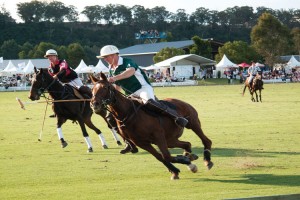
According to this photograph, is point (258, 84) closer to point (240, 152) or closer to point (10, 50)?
point (240, 152)

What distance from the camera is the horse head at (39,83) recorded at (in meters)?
18.5

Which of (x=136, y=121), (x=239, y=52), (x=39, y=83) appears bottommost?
(x=239, y=52)

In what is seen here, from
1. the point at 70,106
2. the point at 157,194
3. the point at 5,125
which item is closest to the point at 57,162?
the point at 70,106

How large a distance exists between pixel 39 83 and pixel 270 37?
3675 inches

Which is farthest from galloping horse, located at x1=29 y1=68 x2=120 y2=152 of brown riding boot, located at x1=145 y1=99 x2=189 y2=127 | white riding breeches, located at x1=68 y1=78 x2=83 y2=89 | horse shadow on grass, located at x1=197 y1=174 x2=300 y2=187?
horse shadow on grass, located at x1=197 y1=174 x2=300 y2=187

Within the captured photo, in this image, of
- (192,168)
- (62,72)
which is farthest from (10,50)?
(192,168)

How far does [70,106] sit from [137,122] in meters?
6.63

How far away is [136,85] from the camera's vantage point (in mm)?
13891

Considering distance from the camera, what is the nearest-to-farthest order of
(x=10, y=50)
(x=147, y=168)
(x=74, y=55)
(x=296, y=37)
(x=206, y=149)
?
(x=206, y=149), (x=147, y=168), (x=74, y=55), (x=296, y=37), (x=10, y=50)

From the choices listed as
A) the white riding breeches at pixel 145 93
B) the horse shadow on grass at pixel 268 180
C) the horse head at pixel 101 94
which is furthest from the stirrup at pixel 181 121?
the horse head at pixel 101 94

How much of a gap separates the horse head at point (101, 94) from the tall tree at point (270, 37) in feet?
320

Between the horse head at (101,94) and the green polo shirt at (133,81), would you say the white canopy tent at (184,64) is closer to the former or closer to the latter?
the green polo shirt at (133,81)

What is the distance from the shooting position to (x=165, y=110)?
43.6 ft

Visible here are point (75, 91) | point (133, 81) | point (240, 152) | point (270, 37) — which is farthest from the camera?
point (270, 37)
